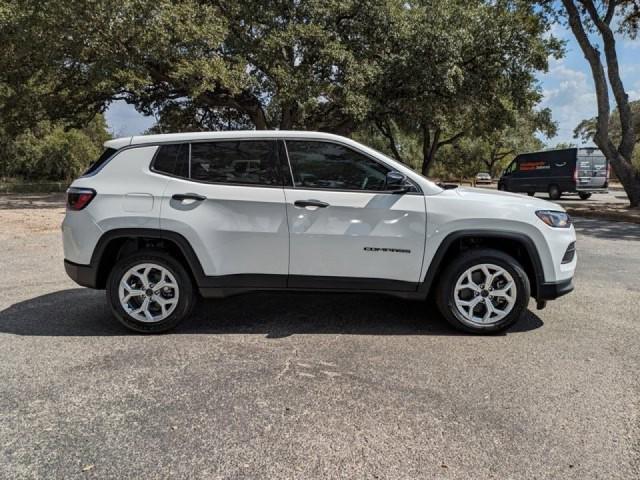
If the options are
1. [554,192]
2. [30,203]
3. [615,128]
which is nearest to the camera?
[30,203]

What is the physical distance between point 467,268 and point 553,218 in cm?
88

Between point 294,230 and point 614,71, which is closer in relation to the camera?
point 294,230

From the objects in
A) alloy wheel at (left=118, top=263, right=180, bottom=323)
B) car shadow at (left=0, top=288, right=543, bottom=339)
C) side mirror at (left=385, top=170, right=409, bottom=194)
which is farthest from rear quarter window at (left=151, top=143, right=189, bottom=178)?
side mirror at (left=385, top=170, right=409, bottom=194)

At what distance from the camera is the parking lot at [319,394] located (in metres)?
2.26

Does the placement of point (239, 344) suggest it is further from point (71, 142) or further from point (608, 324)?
point (71, 142)

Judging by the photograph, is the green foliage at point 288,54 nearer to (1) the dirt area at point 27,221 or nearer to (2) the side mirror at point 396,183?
(1) the dirt area at point 27,221

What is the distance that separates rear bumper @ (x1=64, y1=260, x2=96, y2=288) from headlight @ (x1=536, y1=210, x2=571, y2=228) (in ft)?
12.9

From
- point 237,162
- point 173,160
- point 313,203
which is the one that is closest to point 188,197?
point 173,160

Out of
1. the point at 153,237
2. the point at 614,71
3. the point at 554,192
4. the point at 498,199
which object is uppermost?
the point at 614,71

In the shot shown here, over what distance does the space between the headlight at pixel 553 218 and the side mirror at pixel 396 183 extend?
1.18 m

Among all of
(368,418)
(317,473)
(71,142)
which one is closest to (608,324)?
(368,418)

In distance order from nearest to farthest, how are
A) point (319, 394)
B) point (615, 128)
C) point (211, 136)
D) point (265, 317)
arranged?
1. point (319, 394)
2. point (211, 136)
3. point (265, 317)
4. point (615, 128)

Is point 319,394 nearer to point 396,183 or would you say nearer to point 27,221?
point 396,183

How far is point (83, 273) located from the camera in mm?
3916
